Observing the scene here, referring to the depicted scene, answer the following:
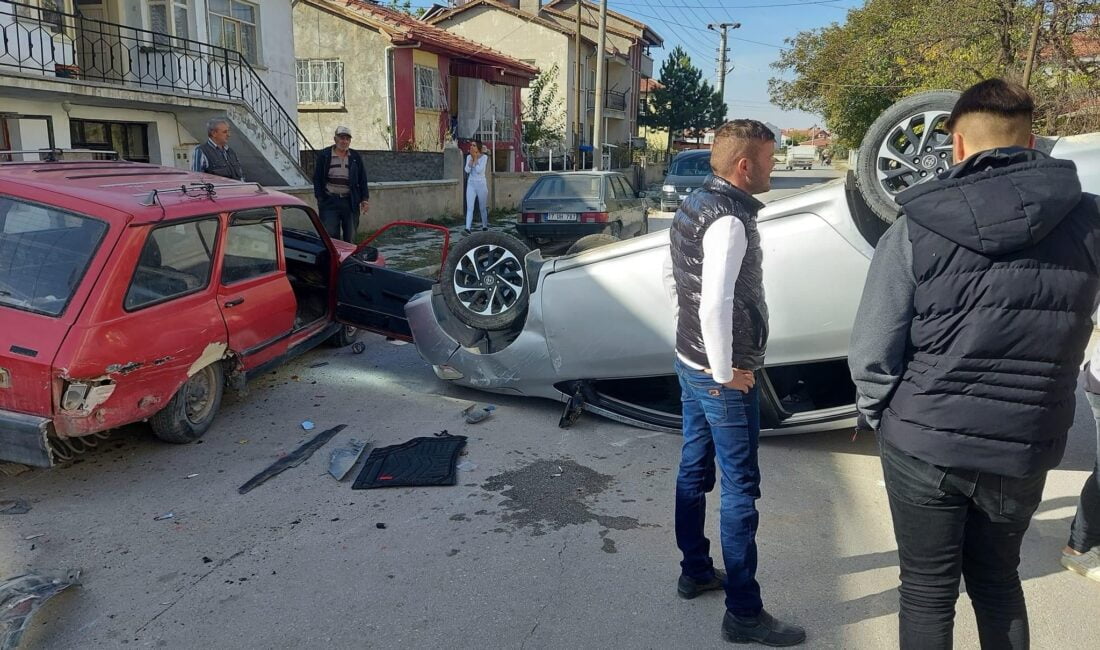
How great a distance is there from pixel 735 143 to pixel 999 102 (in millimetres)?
931

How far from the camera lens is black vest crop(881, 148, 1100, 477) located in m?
1.90

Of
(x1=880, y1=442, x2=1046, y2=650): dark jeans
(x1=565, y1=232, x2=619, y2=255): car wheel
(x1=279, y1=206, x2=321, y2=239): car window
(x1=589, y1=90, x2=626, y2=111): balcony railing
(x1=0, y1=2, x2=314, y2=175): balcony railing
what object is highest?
(x1=589, y1=90, x2=626, y2=111): balcony railing

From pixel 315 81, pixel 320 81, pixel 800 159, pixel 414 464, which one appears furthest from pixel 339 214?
pixel 800 159

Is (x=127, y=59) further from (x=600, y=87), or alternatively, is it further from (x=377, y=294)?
(x=600, y=87)

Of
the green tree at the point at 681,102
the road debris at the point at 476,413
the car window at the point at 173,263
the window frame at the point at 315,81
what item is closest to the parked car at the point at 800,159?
the green tree at the point at 681,102

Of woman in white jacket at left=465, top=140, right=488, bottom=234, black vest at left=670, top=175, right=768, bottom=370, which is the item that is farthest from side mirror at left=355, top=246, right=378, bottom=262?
woman in white jacket at left=465, top=140, right=488, bottom=234

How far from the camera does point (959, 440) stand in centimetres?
202

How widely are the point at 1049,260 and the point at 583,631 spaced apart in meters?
2.01

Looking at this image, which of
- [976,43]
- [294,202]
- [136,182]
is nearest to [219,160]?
[294,202]

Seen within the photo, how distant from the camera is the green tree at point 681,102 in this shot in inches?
2122

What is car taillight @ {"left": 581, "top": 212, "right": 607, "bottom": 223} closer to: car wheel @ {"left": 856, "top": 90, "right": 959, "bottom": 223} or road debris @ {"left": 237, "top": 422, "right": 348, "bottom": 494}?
road debris @ {"left": 237, "top": 422, "right": 348, "bottom": 494}

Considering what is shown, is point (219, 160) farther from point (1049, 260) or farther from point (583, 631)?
point (1049, 260)

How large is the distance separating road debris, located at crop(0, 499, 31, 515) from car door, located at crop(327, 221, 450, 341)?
9.04ft

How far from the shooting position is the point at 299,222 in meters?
6.51
